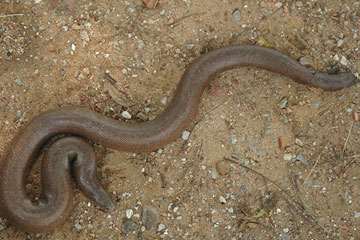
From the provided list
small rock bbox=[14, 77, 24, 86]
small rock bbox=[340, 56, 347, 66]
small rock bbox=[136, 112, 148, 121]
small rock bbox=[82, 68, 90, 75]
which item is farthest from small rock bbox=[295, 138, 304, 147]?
small rock bbox=[14, 77, 24, 86]

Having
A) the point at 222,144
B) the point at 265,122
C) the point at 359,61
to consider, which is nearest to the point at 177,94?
the point at 222,144

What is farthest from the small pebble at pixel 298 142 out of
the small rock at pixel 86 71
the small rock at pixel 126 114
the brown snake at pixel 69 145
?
the small rock at pixel 86 71

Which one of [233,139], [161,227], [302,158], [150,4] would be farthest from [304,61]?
[161,227]

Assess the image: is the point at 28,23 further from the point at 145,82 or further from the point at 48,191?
the point at 48,191

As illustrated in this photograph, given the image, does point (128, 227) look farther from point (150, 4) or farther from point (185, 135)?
point (150, 4)

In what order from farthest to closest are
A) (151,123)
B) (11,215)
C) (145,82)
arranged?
1. (145,82)
2. (151,123)
3. (11,215)

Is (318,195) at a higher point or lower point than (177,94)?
lower

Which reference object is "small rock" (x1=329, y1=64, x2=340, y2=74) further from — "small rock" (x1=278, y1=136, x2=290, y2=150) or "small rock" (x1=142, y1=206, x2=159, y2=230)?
"small rock" (x1=142, y1=206, x2=159, y2=230)

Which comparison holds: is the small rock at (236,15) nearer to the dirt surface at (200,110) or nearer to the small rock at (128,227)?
the dirt surface at (200,110)
